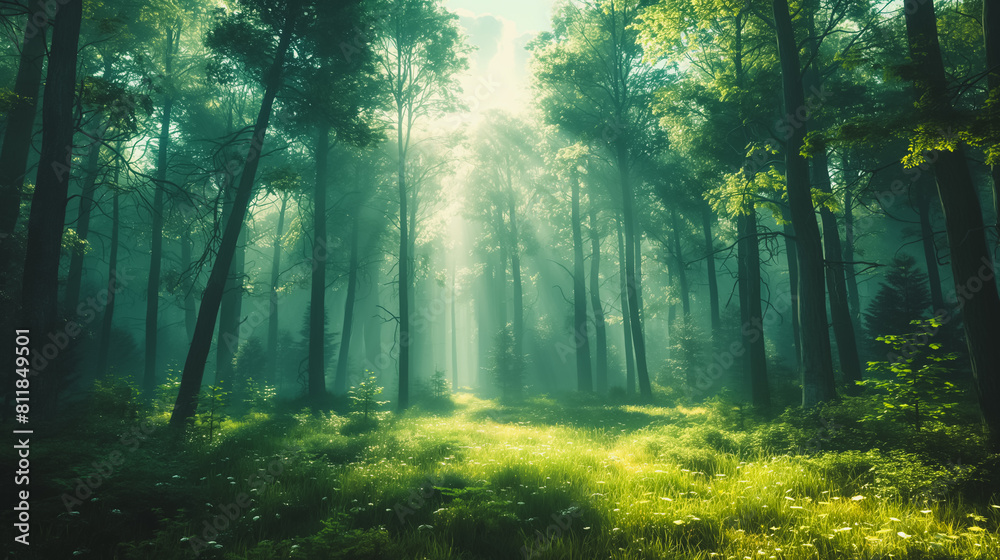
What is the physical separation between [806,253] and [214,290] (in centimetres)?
1178

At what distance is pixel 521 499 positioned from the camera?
4.64m

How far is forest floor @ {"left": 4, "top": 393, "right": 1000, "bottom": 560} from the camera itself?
10.9ft

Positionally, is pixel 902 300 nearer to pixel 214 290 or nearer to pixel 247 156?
pixel 247 156

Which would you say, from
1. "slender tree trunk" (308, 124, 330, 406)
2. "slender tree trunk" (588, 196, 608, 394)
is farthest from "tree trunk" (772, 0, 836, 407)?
"slender tree trunk" (308, 124, 330, 406)

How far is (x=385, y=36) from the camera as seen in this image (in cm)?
1616

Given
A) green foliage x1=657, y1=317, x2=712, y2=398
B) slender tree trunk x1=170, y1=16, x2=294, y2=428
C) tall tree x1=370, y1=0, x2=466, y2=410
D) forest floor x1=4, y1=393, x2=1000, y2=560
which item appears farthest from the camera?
green foliage x1=657, y1=317, x2=712, y2=398

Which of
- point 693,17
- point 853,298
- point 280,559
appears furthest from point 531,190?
point 280,559

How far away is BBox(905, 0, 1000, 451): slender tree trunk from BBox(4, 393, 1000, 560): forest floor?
1102 millimetres

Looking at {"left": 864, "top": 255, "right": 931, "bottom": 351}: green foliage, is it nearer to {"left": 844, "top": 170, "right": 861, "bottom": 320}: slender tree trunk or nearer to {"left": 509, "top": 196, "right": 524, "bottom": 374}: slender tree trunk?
{"left": 844, "top": 170, "right": 861, "bottom": 320}: slender tree trunk

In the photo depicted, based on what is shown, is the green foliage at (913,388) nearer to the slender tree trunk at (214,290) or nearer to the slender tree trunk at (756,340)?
the slender tree trunk at (756,340)

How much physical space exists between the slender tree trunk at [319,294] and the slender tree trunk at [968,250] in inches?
572

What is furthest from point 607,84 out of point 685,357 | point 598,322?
point 685,357

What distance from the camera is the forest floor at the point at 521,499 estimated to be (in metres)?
3.33

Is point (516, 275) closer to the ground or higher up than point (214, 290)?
higher up
